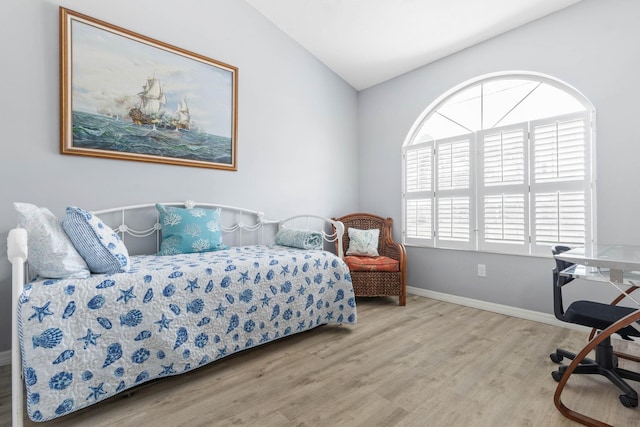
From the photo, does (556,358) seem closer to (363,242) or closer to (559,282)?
(559,282)

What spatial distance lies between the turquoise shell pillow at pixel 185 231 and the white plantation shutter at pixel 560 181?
263 cm

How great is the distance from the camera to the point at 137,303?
1.37m

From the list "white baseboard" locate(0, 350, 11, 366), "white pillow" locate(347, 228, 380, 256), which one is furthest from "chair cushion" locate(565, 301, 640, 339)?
"white baseboard" locate(0, 350, 11, 366)

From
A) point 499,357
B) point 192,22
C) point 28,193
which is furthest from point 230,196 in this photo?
point 499,357

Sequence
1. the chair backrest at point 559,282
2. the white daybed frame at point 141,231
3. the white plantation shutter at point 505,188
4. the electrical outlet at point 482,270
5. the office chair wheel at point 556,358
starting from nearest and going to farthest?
the white daybed frame at point 141,231, the chair backrest at point 559,282, the office chair wheel at point 556,358, the white plantation shutter at point 505,188, the electrical outlet at point 482,270

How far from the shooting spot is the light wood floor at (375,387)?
126 centimetres

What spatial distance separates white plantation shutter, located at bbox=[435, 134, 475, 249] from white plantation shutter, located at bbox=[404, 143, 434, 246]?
0.28 ft

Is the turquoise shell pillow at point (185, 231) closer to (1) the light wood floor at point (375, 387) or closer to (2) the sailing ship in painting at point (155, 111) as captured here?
(2) the sailing ship in painting at point (155, 111)

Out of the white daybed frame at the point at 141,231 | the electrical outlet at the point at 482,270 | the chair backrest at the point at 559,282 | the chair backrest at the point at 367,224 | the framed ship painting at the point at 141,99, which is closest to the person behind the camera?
the white daybed frame at the point at 141,231

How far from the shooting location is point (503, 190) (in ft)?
8.48

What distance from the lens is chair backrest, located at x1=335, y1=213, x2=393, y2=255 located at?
3.33 m

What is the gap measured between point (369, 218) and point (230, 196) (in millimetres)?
1631

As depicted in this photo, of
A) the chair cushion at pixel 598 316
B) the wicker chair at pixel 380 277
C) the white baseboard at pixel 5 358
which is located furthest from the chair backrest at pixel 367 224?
the white baseboard at pixel 5 358

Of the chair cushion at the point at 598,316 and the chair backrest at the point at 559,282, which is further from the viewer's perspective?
the chair backrest at the point at 559,282
